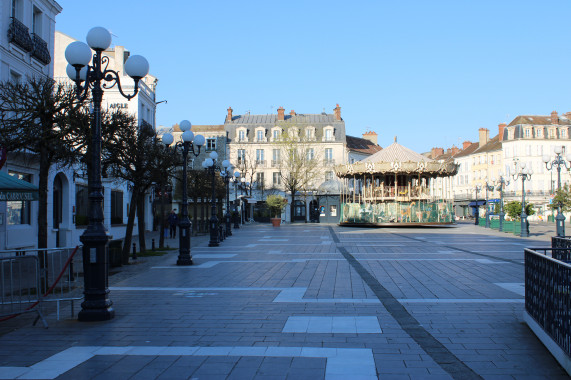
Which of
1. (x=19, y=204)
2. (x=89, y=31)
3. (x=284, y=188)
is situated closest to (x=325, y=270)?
(x=89, y=31)

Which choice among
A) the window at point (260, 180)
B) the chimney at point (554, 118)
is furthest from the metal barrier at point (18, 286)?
the chimney at point (554, 118)

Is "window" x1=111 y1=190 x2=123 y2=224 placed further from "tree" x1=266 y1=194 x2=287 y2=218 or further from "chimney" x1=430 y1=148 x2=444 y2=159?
"chimney" x1=430 y1=148 x2=444 y2=159

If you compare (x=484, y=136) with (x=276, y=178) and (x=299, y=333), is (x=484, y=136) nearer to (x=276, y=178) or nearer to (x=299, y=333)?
(x=276, y=178)

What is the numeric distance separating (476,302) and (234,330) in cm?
407

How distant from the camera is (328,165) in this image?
220ft

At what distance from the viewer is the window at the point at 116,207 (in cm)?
3022

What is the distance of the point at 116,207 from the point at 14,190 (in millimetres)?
21300

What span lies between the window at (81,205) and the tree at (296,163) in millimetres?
34739

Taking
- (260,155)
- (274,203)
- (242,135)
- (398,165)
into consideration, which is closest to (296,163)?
(274,203)

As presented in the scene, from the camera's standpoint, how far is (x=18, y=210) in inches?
734

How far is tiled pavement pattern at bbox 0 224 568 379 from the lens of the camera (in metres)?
5.09

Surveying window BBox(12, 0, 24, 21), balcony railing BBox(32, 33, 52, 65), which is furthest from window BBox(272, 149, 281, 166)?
window BBox(12, 0, 24, 21)

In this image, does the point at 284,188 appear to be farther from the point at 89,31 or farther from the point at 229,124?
the point at 89,31

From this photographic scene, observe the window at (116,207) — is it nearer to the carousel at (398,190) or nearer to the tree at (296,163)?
the carousel at (398,190)
